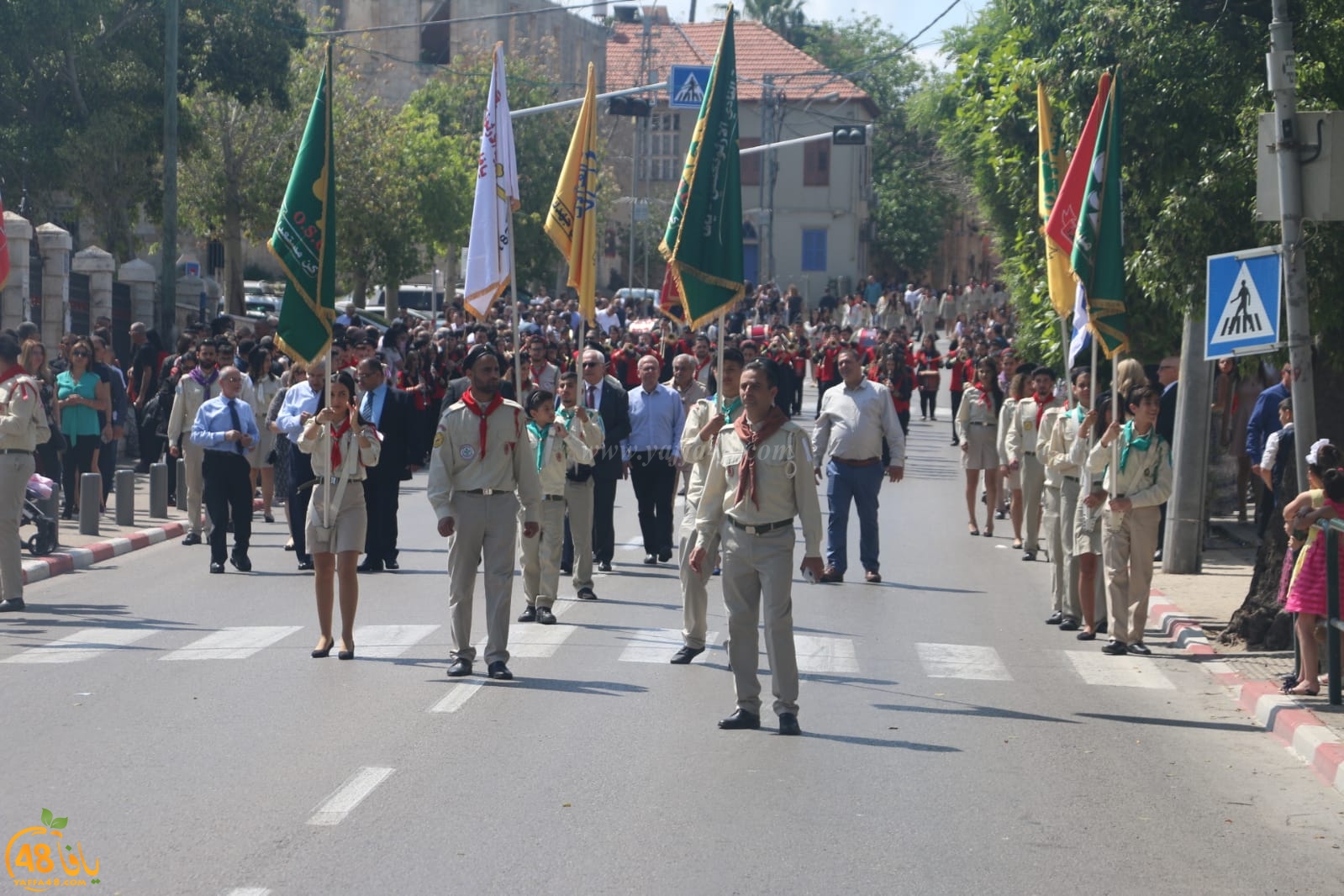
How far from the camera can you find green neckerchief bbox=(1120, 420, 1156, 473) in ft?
41.9

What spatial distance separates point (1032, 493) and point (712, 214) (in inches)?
274

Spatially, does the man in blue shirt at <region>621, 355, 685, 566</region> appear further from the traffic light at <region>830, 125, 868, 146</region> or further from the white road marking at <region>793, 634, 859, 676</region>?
the traffic light at <region>830, 125, 868, 146</region>

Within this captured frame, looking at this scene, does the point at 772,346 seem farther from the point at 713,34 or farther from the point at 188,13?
the point at 713,34

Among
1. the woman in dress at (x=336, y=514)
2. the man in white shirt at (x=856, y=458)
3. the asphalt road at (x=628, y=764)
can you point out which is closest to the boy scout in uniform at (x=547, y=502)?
the asphalt road at (x=628, y=764)

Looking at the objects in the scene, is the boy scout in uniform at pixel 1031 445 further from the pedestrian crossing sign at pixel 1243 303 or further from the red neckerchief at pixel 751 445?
the red neckerchief at pixel 751 445

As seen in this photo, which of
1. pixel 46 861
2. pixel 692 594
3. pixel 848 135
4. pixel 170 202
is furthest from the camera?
pixel 848 135

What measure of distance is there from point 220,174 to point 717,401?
34008 millimetres

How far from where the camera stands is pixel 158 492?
2094 cm

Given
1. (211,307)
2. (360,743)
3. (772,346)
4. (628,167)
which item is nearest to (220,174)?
(211,307)

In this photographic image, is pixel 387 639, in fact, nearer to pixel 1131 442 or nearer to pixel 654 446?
pixel 654 446

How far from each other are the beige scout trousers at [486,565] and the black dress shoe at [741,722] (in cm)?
196

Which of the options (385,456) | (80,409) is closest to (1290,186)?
(385,456)

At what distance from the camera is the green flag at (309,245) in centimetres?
1285

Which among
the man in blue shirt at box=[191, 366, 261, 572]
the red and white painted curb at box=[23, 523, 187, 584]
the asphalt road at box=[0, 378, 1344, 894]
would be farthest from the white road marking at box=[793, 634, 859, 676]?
the red and white painted curb at box=[23, 523, 187, 584]
